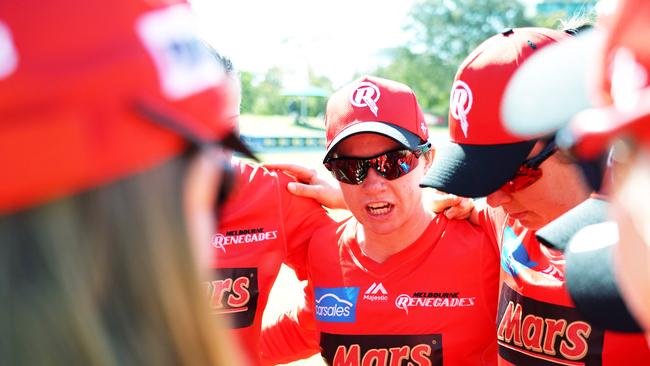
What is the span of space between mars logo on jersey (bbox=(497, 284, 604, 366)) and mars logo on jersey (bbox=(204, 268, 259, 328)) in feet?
4.58

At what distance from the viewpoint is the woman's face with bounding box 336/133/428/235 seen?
130 inches

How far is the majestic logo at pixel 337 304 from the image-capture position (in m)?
3.29

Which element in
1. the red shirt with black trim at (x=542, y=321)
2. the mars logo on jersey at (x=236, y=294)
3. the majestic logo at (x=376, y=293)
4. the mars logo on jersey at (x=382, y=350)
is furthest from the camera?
the mars logo on jersey at (x=236, y=294)

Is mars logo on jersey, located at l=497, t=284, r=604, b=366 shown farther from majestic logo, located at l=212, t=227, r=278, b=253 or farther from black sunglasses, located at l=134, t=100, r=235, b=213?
black sunglasses, located at l=134, t=100, r=235, b=213

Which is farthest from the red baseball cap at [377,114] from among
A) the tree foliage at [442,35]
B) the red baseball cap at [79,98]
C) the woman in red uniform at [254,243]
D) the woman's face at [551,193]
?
the tree foliage at [442,35]

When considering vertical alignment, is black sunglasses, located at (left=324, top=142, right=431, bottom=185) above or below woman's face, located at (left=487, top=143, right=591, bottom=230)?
below

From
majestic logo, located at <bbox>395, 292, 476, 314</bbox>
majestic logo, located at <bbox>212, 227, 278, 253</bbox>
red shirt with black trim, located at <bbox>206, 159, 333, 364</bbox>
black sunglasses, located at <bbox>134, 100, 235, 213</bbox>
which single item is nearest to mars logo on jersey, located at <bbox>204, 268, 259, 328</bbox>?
red shirt with black trim, located at <bbox>206, 159, 333, 364</bbox>

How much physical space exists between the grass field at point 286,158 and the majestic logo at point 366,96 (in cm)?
45

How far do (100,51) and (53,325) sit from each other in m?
0.41

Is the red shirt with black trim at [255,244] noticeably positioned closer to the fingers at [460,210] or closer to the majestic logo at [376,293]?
the majestic logo at [376,293]

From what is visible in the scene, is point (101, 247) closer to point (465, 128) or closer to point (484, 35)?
point (465, 128)

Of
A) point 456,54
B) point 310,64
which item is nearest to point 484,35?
point 456,54

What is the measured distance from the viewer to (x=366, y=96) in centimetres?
343

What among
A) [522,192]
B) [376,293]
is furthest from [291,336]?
[522,192]
